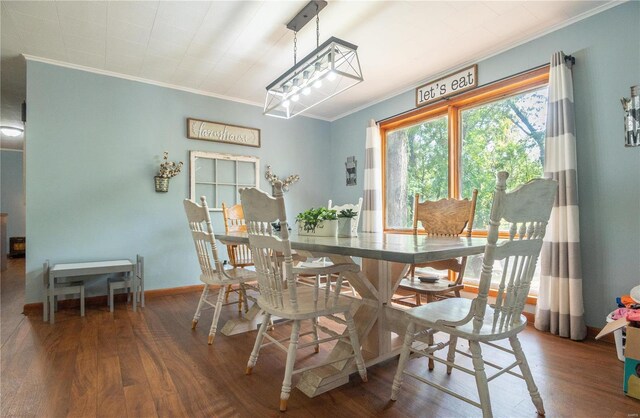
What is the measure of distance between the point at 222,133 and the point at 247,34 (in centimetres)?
163

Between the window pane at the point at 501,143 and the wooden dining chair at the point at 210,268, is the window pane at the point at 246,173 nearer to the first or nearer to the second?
the wooden dining chair at the point at 210,268

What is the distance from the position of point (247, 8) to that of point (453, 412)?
2.77m

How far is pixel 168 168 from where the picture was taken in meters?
3.64

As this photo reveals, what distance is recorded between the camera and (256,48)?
9.50 ft

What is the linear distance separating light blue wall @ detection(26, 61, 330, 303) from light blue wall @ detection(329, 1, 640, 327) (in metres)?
3.58

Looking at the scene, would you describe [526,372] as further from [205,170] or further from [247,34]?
[205,170]

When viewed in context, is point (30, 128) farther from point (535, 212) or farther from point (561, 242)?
point (561, 242)

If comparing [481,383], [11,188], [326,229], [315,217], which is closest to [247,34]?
[315,217]

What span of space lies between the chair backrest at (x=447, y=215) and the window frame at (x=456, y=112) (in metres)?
0.80

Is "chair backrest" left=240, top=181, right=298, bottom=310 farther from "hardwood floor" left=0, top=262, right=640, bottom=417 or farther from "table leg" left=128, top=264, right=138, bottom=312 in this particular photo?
"table leg" left=128, top=264, right=138, bottom=312

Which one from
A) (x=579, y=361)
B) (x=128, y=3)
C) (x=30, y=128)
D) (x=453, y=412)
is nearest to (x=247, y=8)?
(x=128, y=3)

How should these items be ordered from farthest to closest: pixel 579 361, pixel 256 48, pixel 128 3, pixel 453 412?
pixel 256 48 < pixel 128 3 < pixel 579 361 < pixel 453 412

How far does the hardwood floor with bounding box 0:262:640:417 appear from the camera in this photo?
1437 mm

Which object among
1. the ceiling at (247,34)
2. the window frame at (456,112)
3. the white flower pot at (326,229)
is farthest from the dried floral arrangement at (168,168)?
the window frame at (456,112)
